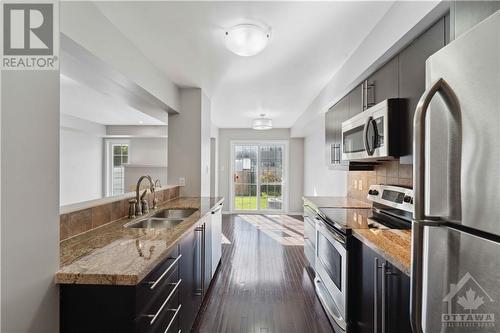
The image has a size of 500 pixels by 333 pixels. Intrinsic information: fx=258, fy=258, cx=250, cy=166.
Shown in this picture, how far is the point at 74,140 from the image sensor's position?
6.57 meters

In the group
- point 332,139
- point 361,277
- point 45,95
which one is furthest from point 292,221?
point 45,95

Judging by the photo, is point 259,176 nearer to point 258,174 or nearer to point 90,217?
point 258,174

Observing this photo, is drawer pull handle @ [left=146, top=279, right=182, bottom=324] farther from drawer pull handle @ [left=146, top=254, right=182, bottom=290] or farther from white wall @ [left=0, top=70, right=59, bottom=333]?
white wall @ [left=0, top=70, right=59, bottom=333]

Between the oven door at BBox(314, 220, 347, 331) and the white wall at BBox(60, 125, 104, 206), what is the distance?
6301 mm

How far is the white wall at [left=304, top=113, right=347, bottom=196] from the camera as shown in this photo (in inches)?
171

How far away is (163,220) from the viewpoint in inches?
93.0

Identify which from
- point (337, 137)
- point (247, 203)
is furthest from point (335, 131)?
point (247, 203)

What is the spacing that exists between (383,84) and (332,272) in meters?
1.57

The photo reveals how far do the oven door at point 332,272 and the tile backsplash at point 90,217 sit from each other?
1773mm

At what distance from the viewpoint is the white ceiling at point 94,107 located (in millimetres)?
3910

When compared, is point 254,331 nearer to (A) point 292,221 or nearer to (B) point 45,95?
(B) point 45,95

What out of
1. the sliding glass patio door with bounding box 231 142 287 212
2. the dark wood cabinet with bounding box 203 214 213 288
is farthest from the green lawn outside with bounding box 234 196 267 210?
the dark wood cabinet with bounding box 203 214 213 288

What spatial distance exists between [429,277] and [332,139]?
2.58 m

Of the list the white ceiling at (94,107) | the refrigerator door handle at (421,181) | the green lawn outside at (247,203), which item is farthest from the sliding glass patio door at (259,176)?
the refrigerator door handle at (421,181)
